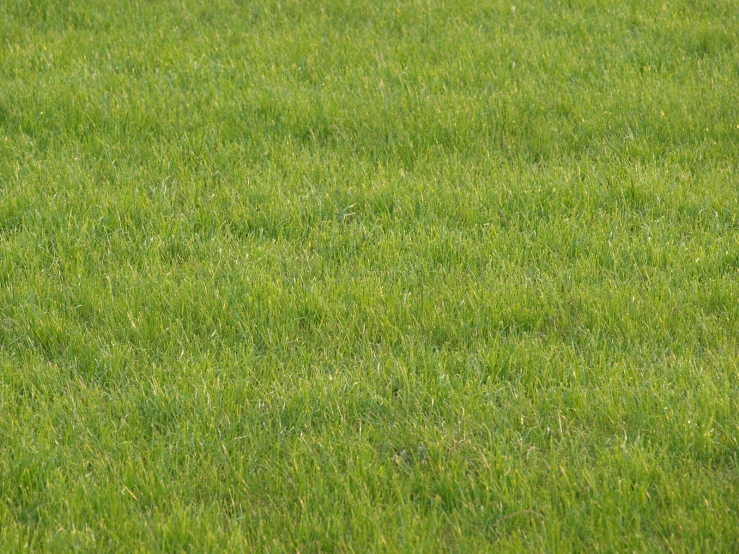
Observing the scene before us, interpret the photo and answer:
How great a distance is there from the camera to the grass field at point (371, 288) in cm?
316

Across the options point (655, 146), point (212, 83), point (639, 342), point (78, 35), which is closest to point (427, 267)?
point (639, 342)

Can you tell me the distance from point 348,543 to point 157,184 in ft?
10.0

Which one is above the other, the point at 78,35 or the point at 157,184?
the point at 78,35

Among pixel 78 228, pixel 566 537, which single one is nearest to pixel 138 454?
pixel 566 537

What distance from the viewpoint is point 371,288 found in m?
4.32

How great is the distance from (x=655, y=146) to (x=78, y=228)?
350cm

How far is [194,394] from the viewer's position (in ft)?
12.0

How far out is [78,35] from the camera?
746 cm

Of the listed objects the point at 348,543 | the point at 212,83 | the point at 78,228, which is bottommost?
the point at 348,543

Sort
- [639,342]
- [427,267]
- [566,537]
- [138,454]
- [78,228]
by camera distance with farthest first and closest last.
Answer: [78,228]
[427,267]
[639,342]
[138,454]
[566,537]

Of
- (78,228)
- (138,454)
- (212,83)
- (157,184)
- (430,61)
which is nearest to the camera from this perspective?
(138,454)

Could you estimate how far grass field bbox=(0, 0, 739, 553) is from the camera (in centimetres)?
316

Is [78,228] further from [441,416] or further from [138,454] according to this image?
[441,416]

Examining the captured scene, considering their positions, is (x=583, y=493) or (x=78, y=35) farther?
(x=78, y=35)
